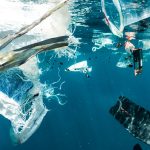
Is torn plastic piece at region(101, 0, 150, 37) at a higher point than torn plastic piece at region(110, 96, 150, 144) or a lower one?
higher

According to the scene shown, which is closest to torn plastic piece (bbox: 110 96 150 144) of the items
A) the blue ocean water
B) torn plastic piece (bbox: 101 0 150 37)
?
torn plastic piece (bbox: 101 0 150 37)

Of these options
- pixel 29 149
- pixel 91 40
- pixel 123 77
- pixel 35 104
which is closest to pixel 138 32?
pixel 91 40

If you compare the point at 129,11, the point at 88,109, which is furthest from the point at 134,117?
the point at 88,109

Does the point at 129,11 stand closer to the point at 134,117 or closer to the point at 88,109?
the point at 134,117

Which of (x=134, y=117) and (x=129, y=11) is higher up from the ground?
(x=129, y=11)

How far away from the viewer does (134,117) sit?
10.9 m

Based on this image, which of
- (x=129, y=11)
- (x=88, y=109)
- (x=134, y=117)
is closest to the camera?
(x=134, y=117)

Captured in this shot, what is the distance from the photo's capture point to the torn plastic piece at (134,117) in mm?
10898

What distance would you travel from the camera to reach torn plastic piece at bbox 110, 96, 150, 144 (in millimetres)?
10898

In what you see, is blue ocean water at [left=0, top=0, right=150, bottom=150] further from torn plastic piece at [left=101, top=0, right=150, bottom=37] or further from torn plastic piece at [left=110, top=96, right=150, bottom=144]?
torn plastic piece at [left=110, top=96, right=150, bottom=144]

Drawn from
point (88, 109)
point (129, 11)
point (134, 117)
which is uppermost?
point (129, 11)

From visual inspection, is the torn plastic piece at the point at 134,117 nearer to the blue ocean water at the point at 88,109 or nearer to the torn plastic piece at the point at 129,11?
the torn plastic piece at the point at 129,11

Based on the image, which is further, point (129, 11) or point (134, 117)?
point (129, 11)

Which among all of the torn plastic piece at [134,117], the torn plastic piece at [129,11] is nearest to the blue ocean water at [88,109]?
the torn plastic piece at [129,11]
